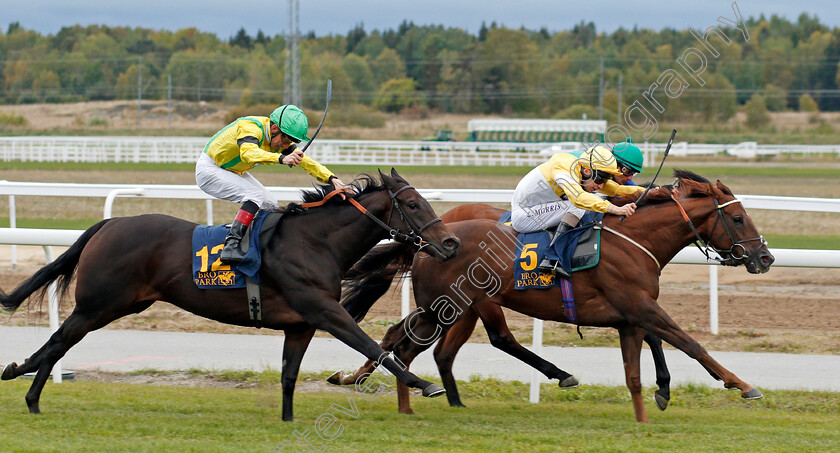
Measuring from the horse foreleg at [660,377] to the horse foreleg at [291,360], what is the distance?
213 cm

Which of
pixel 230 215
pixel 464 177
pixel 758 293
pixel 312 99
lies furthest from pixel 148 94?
pixel 758 293

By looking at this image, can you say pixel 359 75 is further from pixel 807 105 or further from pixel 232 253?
pixel 232 253

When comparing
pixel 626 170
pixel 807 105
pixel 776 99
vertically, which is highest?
pixel 776 99

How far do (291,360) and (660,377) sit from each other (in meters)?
2.28

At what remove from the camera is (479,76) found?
7138 cm

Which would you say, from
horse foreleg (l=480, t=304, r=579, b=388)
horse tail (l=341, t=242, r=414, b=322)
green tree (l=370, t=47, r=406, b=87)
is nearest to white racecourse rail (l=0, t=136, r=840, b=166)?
horse foreleg (l=480, t=304, r=579, b=388)

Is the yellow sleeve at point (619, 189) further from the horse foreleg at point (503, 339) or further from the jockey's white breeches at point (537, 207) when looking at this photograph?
the horse foreleg at point (503, 339)

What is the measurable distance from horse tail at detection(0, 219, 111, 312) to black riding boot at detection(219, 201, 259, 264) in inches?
34.3

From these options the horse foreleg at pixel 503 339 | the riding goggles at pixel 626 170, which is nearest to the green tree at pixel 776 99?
the riding goggles at pixel 626 170

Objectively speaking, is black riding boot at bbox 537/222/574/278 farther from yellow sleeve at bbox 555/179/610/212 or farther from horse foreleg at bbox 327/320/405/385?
horse foreleg at bbox 327/320/405/385

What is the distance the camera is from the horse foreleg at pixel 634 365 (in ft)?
17.4

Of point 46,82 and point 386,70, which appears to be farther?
point 386,70

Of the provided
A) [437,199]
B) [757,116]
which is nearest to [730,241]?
[437,199]

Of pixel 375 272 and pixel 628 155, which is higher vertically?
pixel 628 155
